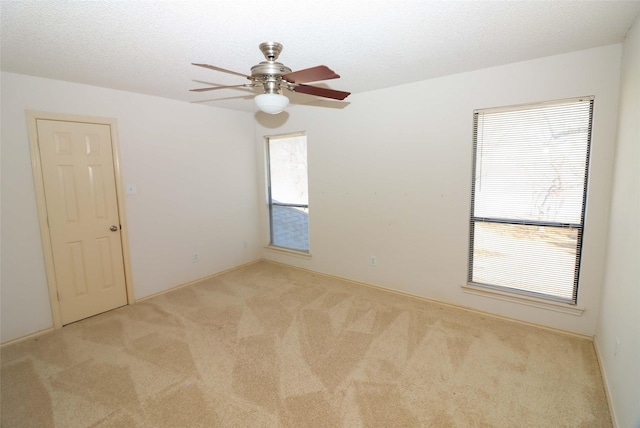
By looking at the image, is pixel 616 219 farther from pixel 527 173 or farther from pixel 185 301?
pixel 185 301

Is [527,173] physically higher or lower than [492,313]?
higher

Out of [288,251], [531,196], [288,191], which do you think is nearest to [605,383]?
[531,196]

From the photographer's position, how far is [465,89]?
9.39ft

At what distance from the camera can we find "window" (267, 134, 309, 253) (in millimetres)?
4340

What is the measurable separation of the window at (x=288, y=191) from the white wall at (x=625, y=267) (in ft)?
10.5

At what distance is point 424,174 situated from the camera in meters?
3.20

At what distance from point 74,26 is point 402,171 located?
3.00 metres

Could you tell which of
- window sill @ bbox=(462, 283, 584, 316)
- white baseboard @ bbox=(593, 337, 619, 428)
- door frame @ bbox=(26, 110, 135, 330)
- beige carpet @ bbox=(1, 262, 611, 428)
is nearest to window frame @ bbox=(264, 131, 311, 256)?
beige carpet @ bbox=(1, 262, 611, 428)

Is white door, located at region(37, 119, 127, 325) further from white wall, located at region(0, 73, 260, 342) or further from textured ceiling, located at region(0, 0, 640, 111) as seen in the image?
textured ceiling, located at region(0, 0, 640, 111)

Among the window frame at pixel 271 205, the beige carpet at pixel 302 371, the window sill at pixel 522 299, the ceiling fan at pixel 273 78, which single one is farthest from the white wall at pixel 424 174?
the ceiling fan at pixel 273 78

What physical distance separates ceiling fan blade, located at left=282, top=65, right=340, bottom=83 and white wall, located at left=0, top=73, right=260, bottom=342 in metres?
2.45

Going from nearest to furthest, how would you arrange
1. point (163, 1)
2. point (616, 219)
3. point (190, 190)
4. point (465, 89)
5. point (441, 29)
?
point (163, 1), point (441, 29), point (616, 219), point (465, 89), point (190, 190)

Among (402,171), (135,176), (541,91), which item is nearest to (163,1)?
(135,176)

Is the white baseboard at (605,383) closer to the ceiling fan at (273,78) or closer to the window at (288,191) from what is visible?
the ceiling fan at (273,78)
